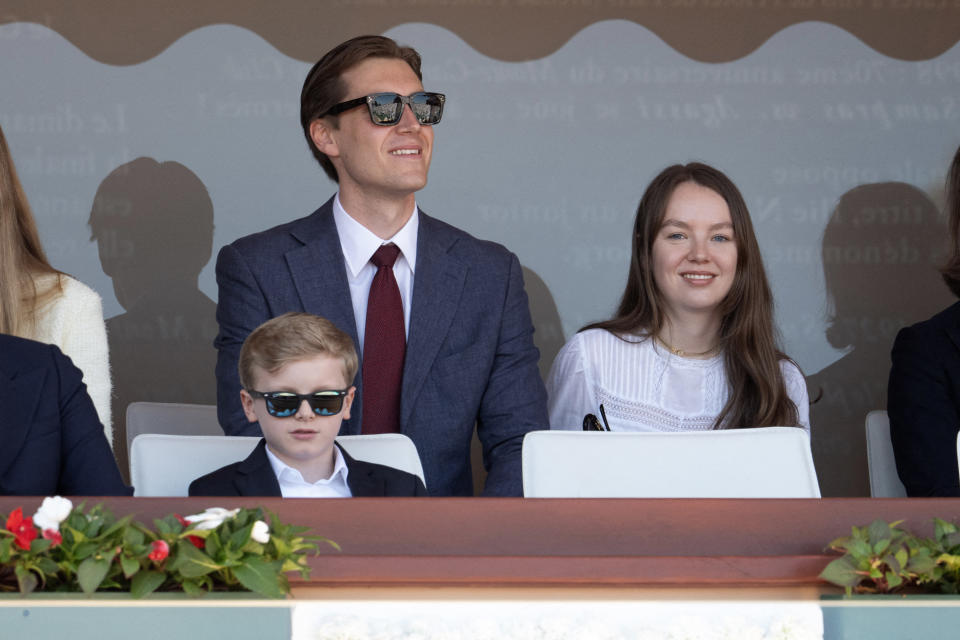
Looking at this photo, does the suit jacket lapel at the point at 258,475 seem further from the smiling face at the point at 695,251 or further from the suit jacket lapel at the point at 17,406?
the smiling face at the point at 695,251

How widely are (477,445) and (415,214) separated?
2.02 meters

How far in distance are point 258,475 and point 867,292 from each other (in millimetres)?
3579

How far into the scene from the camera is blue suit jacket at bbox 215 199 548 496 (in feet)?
9.51

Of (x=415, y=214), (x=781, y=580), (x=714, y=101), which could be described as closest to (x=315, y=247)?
(x=415, y=214)

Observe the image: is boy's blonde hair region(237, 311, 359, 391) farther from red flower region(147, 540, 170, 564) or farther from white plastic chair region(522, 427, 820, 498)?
red flower region(147, 540, 170, 564)

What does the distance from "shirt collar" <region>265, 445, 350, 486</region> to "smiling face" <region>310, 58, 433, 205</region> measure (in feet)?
3.16

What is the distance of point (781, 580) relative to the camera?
143 centimetres

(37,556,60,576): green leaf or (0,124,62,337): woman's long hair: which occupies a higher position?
(0,124,62,337): woman's long hair

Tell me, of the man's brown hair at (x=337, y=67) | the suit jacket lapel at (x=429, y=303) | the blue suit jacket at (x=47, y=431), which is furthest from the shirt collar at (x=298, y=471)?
the man's brown hair at (x=337, y=67)

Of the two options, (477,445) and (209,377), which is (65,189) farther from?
(477,445)

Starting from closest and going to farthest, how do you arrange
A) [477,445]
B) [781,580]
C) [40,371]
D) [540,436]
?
[781,580] → [540,436] → [40,371] → [477,445]

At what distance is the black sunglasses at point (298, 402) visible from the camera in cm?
224

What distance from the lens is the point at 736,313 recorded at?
316cm

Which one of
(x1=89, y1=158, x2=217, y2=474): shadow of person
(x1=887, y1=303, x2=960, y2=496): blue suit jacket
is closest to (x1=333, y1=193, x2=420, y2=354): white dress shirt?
(x1=887, y1=303, x2=960, y2=496): blue suit jacket
